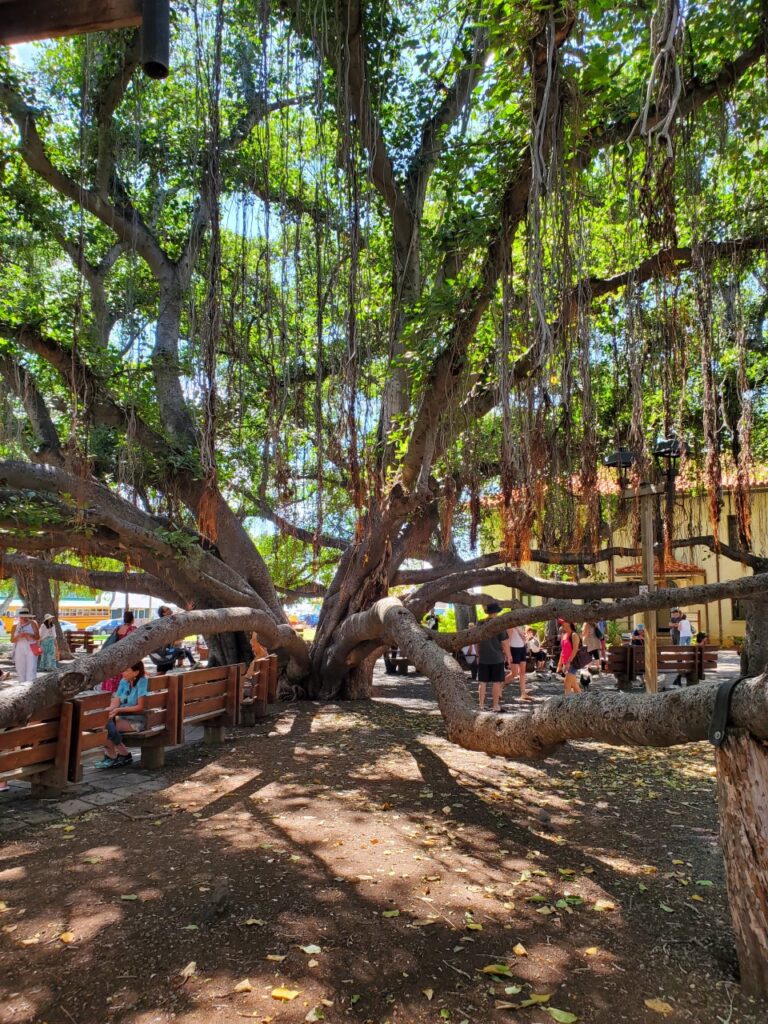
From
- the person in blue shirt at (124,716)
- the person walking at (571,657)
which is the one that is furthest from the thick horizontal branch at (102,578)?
the person walking at (571,657)

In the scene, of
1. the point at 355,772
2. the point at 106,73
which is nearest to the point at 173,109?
the point at 106,73

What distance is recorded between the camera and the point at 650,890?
3.01 meters

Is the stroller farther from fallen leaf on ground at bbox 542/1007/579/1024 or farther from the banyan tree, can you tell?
fallen leaf on ground at bbox 542/1007/579/1024

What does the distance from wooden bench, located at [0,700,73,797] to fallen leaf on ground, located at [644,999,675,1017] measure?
370 centimetres

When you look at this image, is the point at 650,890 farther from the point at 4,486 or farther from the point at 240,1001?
the point at 4,486

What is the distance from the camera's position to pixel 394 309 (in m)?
5.71

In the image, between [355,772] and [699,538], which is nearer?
[355,772]

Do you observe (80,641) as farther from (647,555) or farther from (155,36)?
(155,36)

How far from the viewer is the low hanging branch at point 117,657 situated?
406 centimetres

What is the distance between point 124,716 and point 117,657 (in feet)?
2.65

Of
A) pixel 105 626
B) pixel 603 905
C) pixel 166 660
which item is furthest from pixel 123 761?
pixel 105 626

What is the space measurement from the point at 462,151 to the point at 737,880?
4841 millimetres

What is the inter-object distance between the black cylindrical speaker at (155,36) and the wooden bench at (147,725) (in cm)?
409

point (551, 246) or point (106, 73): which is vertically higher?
point (106, 73)
